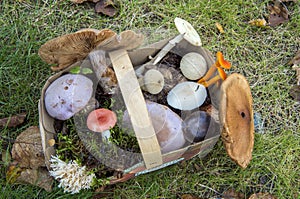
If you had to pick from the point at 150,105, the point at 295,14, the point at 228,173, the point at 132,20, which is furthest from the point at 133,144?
the point at 295,14

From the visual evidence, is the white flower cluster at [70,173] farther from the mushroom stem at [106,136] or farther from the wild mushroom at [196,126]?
the wild mushroom at [196,126]

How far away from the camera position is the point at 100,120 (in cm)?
229

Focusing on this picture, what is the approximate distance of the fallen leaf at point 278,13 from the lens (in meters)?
3.50

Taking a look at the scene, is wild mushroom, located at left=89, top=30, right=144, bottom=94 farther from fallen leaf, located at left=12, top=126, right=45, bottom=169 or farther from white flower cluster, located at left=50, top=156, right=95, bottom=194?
fallen leaf, located at left=12, top=126, right=45, bottom=169

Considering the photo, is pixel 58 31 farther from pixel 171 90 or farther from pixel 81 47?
pixel 171 90

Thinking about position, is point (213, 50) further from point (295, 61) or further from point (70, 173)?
point (70, 173)

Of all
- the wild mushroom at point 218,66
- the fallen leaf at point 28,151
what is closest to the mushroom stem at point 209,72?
the wild mushroom at point 218,66

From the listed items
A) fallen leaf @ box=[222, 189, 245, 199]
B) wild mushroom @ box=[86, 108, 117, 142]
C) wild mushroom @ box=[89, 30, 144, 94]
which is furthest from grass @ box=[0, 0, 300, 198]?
wild mushroom @ box=[89, 30, 144, 94]

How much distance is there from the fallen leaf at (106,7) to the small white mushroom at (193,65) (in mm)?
1059

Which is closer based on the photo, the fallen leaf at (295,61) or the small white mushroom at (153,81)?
the small white mushroom at (153,81)

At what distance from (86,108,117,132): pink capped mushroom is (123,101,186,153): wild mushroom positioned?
4.2 inches

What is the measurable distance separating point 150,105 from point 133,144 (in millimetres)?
276

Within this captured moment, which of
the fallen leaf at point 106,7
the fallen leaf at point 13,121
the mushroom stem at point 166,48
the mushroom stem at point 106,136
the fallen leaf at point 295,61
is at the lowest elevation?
the fallen leaf at point 13,121

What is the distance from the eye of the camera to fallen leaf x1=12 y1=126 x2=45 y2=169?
9.04 ft
